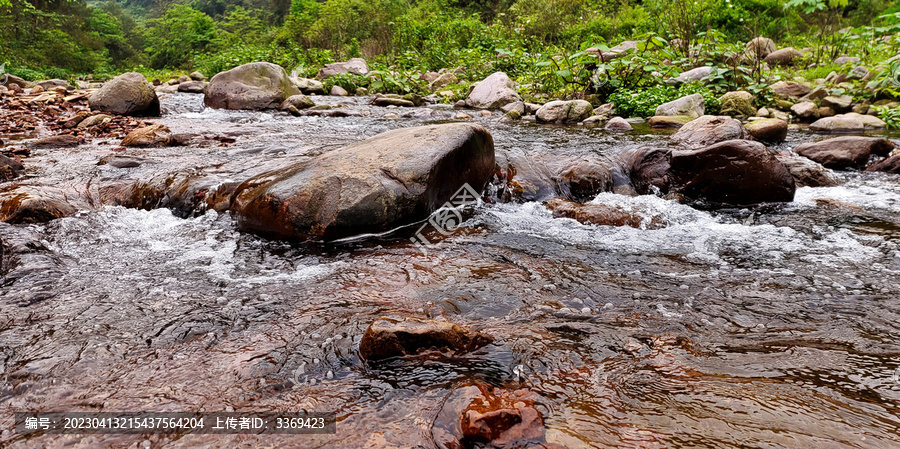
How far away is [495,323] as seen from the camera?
248 centimetres

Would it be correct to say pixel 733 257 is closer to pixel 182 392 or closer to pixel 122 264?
pixel 182 392

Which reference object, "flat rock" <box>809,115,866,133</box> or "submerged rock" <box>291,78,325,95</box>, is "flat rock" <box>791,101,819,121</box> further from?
"submerged rock" <box>291,78,325,95</box>

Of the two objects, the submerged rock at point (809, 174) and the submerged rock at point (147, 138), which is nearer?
the submerged rock at point (809, 174)

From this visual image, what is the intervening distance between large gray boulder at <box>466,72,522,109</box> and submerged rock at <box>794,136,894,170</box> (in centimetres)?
638

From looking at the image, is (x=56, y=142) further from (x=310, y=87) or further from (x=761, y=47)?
(x=761, y=47)

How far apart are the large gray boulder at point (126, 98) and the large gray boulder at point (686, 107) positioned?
9469 millimetres

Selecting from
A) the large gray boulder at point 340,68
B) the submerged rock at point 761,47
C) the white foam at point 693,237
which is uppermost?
the submerged rock at point 761,47

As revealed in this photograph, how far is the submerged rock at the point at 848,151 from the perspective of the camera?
5.81 meters

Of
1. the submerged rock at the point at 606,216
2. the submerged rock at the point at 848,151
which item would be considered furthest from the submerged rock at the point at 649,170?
the submerged rock at the point at 848,151

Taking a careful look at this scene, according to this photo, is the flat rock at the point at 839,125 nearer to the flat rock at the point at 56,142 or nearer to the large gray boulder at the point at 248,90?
the large gray boulder at the point at 248,90

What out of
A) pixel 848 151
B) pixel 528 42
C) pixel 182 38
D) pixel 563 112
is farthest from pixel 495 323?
pixel 182 38

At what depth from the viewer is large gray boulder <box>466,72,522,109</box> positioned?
11.4 meters

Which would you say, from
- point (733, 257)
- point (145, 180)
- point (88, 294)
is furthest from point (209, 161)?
point (733, 257)

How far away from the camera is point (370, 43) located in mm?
20938
